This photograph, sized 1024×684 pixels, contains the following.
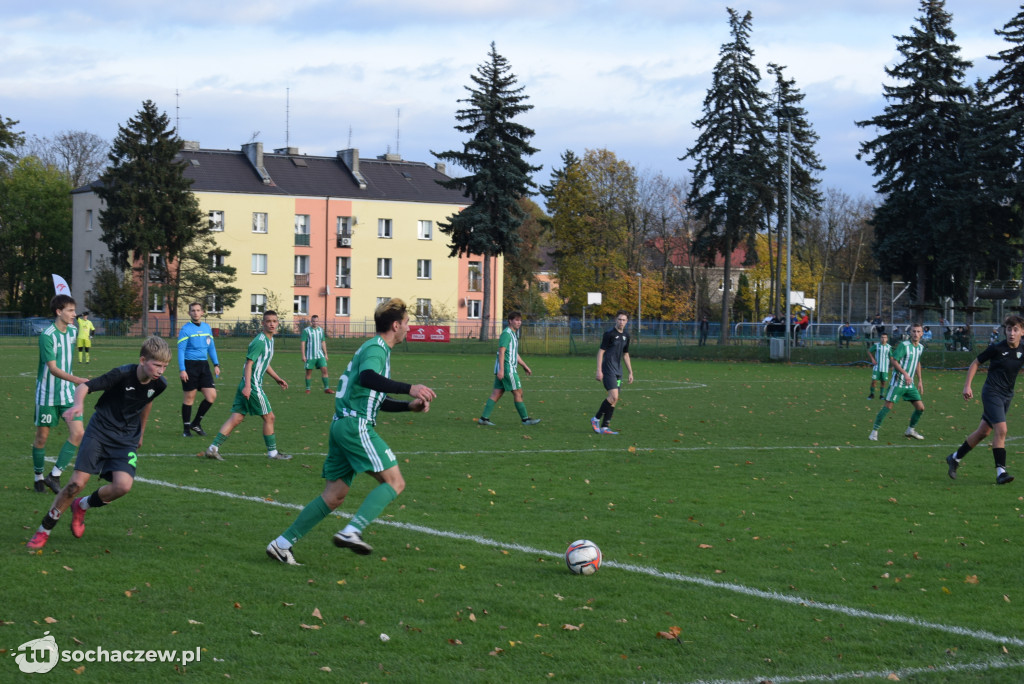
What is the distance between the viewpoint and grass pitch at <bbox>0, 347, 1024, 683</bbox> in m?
5.54

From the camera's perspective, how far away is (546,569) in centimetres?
746

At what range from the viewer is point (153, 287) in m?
64.5

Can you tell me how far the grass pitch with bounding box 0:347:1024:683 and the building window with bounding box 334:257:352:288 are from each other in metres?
60.9

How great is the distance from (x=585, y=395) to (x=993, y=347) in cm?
1295

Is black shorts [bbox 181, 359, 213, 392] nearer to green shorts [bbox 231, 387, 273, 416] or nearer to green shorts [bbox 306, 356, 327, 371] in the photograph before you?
green shorts [bbox 231, 387, 273, 416]

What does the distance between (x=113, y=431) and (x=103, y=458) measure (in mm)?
219

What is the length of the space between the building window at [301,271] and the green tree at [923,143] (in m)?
39.4

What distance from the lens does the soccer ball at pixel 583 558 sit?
7.24 m

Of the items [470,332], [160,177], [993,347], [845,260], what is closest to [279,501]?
[993,347]

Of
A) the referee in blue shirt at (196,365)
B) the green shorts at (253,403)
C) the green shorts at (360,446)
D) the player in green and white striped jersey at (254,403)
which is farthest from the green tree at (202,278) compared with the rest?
the green shorts at (360,446)

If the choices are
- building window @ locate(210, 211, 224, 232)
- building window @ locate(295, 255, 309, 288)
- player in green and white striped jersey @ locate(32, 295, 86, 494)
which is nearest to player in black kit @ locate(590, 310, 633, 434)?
player in green and white striped jersey @ locate(32, 295, 86, 494)

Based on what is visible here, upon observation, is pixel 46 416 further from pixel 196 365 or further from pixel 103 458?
pixel 196 365

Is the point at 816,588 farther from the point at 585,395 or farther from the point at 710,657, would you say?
the point at 585,395

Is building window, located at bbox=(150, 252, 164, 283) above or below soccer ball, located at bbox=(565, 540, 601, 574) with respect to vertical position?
above
